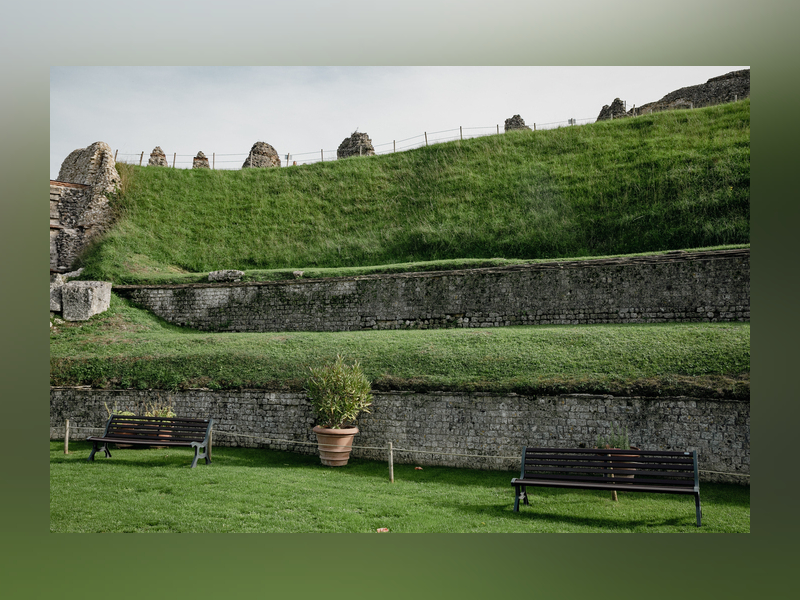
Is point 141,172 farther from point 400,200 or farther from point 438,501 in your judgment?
point 438,501

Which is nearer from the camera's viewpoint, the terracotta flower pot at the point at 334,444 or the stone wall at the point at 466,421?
the stone wall at the point at 466,421

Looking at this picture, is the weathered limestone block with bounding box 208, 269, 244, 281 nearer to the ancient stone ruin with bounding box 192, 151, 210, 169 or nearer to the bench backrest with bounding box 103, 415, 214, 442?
the bench backrest with bounding box 103, 415, 214, 442

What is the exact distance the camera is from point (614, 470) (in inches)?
295

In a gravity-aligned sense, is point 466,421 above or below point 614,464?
above

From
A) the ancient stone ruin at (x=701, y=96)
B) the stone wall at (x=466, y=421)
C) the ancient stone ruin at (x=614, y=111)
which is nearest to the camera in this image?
the stone wall at (x=466, y=421)

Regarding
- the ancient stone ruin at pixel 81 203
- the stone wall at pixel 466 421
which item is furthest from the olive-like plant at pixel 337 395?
the ancient stone ruin at pixel 81 203

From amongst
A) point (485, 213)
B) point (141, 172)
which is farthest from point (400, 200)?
point (141, 172)

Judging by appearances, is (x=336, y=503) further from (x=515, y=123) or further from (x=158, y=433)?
(x=515, y=123)

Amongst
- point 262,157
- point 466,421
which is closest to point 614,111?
point 262,157

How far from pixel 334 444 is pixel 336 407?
0.64 meters

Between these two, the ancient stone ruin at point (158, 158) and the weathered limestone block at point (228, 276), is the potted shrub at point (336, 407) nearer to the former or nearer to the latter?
the weathered limestone block at point (228, 276)

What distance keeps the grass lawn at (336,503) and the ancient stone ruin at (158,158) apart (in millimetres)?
18121

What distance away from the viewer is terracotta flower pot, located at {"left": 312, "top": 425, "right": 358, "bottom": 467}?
9.52 metres

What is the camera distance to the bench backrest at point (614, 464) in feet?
23.5
